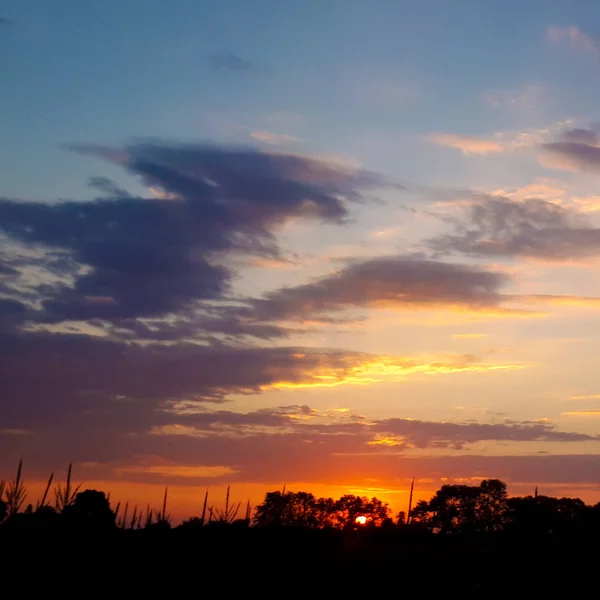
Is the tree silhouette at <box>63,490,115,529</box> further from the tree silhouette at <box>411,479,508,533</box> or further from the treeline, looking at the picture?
the tree silhouette at <box>411,479,508,533</box>

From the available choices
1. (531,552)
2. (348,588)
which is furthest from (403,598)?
(531,552)

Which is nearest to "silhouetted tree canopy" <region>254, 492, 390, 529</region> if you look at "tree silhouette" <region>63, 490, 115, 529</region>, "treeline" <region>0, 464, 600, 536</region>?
"treeline" <region>0, 464, 600, 536</region>

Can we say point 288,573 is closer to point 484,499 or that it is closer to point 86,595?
point 86,595

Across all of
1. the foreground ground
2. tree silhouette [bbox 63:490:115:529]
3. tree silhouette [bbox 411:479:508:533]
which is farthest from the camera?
tree silhouette [bbox 411:479:508:533]

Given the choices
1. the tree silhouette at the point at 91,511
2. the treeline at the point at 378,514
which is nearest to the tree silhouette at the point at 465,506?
the treeline at the point at 378,514

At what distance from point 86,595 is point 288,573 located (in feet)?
31.2

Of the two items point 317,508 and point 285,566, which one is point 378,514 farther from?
point 285,566

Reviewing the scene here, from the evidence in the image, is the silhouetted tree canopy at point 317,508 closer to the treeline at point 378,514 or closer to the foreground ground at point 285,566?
the treeline at point 378,514

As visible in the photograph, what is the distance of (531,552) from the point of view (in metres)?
42.8

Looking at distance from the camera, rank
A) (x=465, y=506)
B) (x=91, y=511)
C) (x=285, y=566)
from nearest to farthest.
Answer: (x=285, y=566)
(x=91, y=511)
(x=465, y=506)

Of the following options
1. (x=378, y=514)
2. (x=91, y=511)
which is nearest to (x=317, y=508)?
(x=378, y=514)

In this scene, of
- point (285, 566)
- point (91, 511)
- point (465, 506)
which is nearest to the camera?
point (285, 566)

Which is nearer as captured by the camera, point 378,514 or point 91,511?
point 91,511

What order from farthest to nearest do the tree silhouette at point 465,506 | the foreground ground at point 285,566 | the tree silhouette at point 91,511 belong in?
the tree silhouette at point 465,506 < the tree silhouette at point 91,511 < the foreground ground at point 285,566
